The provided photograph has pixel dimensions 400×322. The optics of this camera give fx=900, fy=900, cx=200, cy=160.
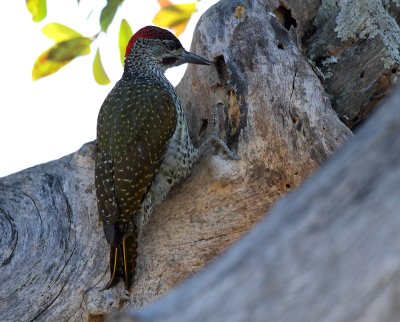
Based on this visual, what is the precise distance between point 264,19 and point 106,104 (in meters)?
0.96

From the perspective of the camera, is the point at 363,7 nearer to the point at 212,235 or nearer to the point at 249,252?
the point at 212,235

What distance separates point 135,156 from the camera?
4.26m

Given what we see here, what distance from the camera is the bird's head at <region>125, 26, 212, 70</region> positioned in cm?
498

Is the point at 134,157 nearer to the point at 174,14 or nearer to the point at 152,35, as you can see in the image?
the point at 174,14

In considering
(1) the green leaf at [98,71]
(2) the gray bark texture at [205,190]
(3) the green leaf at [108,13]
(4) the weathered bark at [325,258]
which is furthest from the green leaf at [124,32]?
(4) the weathered bark at [325,258]

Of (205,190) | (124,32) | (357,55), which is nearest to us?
(205,190)

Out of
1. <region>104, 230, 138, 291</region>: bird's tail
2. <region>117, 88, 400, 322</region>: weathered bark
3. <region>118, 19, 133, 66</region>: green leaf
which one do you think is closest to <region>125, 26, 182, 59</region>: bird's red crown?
<region>118, 19, 133, 66</region>: green leaf

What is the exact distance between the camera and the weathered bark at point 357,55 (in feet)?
14.4

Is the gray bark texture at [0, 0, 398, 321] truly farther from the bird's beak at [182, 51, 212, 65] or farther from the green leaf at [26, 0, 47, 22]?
the green leaf at [26, 0, 47, 22]

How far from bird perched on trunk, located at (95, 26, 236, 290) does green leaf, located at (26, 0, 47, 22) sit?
2.41 feet

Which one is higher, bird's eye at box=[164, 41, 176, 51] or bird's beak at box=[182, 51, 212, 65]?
bird's eye at box=[164, 41, 176, 51]

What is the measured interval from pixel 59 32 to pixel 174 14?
0.54 meters

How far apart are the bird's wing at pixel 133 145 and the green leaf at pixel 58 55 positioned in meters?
0.47

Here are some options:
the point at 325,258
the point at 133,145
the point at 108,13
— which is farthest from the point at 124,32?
the point at 325,258
